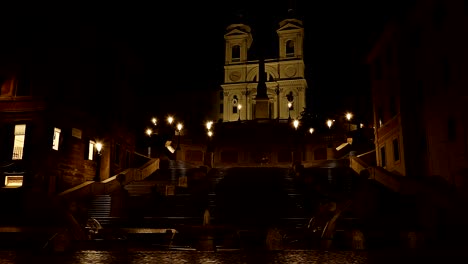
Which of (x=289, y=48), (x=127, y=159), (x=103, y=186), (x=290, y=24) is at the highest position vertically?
(x=290, y=24)

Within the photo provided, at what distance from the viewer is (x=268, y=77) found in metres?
82.6

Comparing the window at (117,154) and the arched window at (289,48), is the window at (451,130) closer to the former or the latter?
the window at (117,154)

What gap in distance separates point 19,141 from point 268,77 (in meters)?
60.4

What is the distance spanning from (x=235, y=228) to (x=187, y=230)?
146 cm

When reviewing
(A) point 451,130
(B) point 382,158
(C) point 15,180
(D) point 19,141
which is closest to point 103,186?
(C) point 15,180

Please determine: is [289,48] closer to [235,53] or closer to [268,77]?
[268,77]

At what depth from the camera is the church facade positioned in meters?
79.2

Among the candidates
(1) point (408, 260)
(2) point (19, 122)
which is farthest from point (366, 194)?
(2) point (19, 122)

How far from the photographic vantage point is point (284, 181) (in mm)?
26688

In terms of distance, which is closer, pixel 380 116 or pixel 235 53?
pixel 380 116

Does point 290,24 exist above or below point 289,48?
above

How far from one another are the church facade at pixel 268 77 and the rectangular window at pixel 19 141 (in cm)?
5387

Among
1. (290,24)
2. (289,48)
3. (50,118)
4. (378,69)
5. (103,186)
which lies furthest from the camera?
(289,48)

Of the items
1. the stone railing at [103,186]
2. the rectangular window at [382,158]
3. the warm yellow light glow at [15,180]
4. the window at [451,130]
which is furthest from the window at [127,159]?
the window at [451,130]
